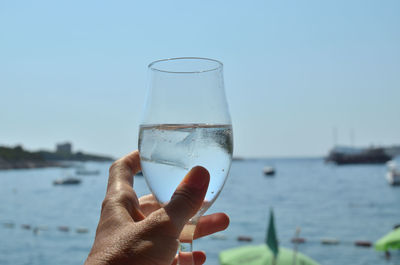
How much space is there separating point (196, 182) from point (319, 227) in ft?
91.1

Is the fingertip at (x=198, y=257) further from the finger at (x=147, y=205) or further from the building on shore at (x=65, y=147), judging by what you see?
the building on shore at (x=65, y=147)

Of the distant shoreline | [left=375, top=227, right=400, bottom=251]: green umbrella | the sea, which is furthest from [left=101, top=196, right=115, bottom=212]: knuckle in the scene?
the distant shoreline

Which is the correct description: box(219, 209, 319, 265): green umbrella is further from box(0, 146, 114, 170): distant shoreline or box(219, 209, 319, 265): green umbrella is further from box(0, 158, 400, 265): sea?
box(0, 146, 114, 170): distant shoreline

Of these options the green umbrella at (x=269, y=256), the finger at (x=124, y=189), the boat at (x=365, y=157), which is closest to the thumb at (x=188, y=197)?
the finger at (x=124, y=189)

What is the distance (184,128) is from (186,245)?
0.40m

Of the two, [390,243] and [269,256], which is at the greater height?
→ [269,256]

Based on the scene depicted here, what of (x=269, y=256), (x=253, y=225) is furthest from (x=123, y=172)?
(x=253, y=225)

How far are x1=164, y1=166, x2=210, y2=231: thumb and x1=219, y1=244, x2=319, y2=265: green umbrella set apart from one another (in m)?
9.88

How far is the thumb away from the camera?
117 cm

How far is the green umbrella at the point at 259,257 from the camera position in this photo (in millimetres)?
10425

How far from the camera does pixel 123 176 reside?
1.59 m

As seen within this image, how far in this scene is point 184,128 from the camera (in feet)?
3.84

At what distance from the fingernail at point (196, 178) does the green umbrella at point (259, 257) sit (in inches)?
391

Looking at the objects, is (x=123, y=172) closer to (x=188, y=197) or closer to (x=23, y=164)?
(x=188, y=197)
